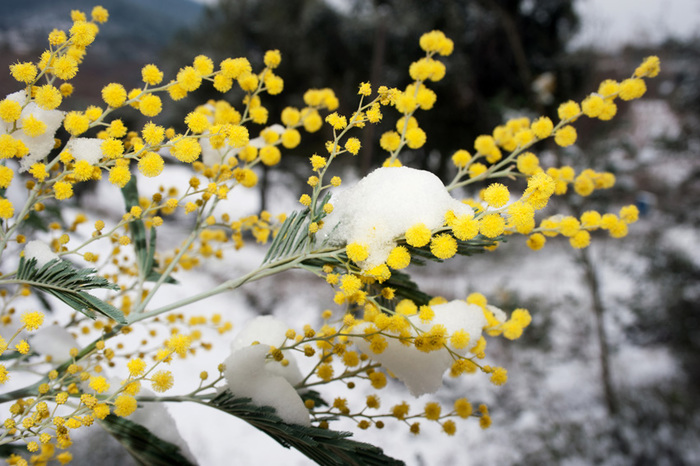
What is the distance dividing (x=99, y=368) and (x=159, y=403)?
54 millimetres

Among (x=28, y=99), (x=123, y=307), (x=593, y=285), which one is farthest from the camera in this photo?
(x=593, y=285)

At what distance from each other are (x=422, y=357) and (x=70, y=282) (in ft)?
0.81

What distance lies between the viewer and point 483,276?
12.1 feet

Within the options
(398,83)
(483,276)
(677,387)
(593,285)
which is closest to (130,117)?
(398,83)

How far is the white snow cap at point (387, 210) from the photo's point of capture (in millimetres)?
269

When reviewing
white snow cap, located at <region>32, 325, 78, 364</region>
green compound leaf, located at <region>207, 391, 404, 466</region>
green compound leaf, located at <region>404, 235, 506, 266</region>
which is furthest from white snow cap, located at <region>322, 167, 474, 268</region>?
white snow cap, located at <region>32, 325, 78, 364</region>

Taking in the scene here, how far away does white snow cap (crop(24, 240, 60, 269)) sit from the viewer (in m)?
0.29

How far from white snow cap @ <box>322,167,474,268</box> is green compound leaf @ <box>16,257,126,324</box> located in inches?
5.5

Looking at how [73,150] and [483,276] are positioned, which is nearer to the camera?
[73,150]

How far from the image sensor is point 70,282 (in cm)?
27

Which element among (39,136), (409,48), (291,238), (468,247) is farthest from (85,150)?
(409,48)

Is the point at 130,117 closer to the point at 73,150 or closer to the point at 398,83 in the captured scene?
the point at 398,83

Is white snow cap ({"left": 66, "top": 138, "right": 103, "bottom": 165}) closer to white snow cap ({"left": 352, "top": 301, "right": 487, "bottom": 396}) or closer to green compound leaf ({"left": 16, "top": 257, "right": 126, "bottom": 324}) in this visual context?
green compound leaf ({"left": 16, "top": 257, "right": 126, "bottom": 324})

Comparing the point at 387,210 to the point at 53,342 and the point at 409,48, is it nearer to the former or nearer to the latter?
the point at 53,342
